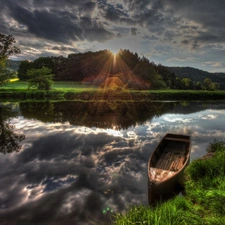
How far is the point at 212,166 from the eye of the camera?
7.89m

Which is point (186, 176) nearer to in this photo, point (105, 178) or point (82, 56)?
point (105, 178)

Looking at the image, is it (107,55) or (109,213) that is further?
(107,55)

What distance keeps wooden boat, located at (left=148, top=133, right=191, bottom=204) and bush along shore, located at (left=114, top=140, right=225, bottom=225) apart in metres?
0.43

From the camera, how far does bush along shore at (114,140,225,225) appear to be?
471 centimetres

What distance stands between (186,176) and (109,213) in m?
3.74

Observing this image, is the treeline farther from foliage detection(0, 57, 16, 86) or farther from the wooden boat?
the wooden boat

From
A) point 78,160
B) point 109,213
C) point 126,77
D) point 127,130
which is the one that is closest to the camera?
point 109,213

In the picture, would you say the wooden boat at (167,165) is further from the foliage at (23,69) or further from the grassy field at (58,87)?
the foliage at (23,69)

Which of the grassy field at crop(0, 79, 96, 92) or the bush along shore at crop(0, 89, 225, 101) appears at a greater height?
the grassy field at crop(0, 79, 96, 92)

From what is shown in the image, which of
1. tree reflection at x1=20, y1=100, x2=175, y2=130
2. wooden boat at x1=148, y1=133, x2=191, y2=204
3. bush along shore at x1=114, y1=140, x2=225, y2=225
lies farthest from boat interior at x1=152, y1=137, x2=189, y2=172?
tree reflection at x1=20, y1=100, x2=175, y2=130

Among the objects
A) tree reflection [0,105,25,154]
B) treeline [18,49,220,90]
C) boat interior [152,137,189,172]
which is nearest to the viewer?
boat interior [152,137,189,172]

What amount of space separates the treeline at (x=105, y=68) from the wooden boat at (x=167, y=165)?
64.4 meters

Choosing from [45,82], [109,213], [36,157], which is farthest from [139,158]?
[45,82]

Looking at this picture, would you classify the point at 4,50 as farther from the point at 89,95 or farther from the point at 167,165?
the point at 167,165
